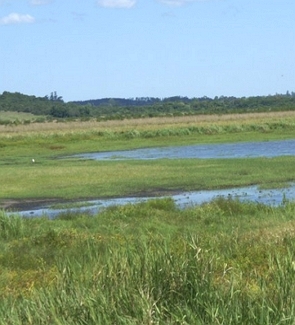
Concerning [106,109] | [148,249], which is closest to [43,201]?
[148,249]

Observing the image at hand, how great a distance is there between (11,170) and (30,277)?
20662 mm

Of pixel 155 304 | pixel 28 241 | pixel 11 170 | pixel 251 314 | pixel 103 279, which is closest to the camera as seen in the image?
pixel 251 314

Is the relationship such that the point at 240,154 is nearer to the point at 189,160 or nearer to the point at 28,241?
the point at 189,160

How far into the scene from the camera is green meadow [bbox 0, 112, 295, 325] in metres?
7.15

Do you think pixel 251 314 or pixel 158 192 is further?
pixel 158 192

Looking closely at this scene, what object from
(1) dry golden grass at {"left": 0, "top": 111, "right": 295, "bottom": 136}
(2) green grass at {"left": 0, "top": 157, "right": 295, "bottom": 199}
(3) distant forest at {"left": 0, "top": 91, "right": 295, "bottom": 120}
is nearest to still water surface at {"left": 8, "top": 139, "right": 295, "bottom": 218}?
(2) green grass at {"left": 0, "top": 157, "right": 295, "bottom": 199}

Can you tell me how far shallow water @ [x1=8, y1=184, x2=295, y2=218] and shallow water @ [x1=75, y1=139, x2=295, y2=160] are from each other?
11.6 meters

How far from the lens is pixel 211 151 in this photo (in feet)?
129

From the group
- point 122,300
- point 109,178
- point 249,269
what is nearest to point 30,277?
point 249,269

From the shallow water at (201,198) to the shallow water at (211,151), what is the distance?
11594 millimetres

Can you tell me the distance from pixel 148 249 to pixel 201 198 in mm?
13363

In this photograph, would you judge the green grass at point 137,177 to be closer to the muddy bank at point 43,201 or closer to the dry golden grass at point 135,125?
the muddy bank at point 43,201

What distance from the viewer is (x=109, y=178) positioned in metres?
27.2

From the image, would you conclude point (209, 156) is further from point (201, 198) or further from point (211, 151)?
point (201, 198)
